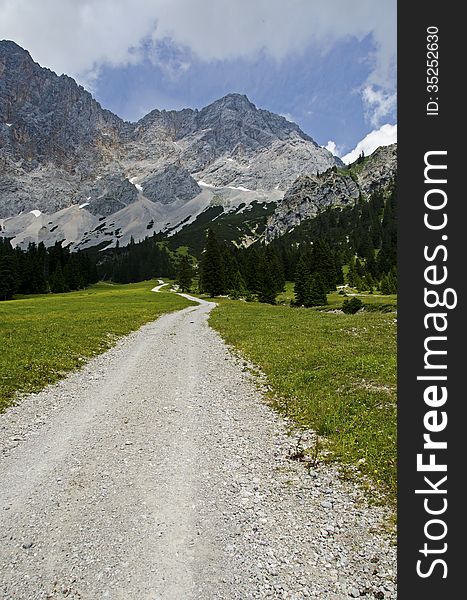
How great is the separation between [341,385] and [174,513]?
977 centimetres

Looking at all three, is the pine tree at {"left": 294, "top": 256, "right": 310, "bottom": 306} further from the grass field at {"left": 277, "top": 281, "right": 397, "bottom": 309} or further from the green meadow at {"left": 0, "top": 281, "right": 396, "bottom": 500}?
the green meadow at {"left": 0, "top": 281, "right": 396, "bottom": 500}

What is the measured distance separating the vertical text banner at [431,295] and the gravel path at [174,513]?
0.96 metres

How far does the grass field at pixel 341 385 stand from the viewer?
9.56 meters

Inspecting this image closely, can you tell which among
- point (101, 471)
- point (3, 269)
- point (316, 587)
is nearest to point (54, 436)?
point (101, 471)

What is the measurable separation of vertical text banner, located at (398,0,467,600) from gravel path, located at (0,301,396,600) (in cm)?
96

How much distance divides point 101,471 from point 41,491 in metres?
1.36

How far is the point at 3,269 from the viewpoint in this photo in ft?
337

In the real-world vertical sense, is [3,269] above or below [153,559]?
above

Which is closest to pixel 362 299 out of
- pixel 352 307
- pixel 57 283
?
pixel 352 307

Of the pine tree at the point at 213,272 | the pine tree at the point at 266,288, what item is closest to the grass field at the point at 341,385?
the pine tree at the point at 266,288

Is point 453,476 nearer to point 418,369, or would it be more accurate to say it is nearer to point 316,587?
point 418,369

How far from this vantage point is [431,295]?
6.59 metres

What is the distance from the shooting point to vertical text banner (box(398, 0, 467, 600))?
5.49 m

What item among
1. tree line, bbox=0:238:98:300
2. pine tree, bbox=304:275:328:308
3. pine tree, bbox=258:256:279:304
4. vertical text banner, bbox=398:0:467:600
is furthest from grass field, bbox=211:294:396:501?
tree line, bbox=0:238:98:300
